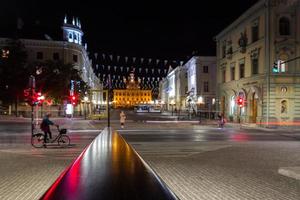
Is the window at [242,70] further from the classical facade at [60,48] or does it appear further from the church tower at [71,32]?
the church tower at [71,32]

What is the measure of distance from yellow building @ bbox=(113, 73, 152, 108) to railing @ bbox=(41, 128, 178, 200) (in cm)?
17845

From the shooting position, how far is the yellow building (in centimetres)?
18438

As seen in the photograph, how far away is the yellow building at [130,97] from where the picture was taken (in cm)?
18438

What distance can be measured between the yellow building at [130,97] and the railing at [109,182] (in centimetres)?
17845

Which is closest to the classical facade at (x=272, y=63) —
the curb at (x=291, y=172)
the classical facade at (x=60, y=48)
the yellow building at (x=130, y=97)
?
the curb at (x=291, y=172)

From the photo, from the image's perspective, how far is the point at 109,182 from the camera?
231 centimetres

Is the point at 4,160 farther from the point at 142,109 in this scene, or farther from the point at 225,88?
the point at 142,109

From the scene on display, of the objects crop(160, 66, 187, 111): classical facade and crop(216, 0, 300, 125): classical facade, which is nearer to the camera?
crop(216, 0, 300, 125): classical facade

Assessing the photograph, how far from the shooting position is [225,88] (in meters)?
56.8

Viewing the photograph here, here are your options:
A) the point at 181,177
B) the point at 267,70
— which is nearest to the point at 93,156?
the point at 181,177

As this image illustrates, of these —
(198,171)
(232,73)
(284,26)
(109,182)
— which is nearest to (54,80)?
(232,73)

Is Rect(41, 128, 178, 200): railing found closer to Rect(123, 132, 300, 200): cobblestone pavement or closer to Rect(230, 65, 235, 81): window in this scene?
Rect(123, 132, 300, 200): cobblestone pavement

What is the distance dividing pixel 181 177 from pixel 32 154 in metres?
8.41

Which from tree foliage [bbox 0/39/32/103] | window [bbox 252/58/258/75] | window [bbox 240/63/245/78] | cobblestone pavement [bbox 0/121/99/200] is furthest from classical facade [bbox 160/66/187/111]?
cobblestone pavement [bbox 0/121/99/200]
